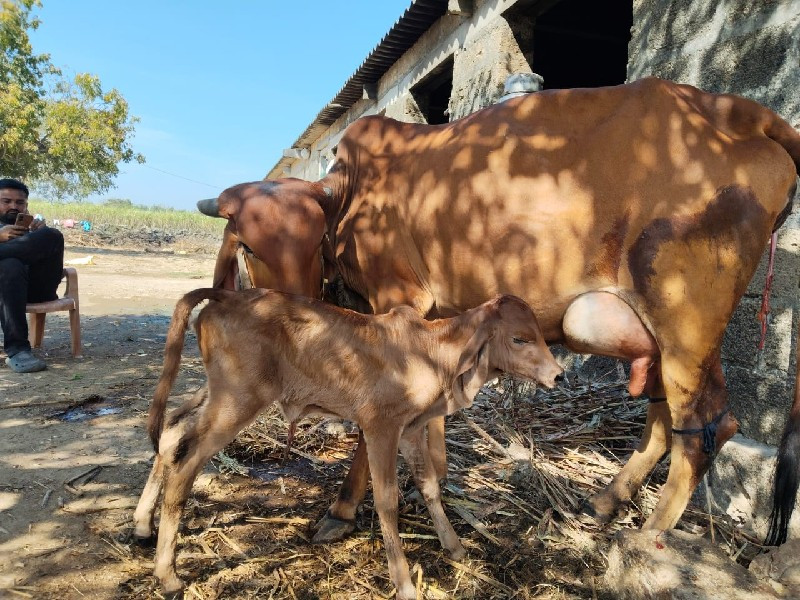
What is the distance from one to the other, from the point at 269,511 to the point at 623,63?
889 centimetres

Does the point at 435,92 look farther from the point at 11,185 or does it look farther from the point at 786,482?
the point at 786,482

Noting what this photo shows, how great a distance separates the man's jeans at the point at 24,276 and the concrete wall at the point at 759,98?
21.0ft

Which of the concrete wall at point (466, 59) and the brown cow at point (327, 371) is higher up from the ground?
the concrete wall at point (466, 59)

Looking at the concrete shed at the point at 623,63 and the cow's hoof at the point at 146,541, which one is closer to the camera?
the cow's hoof at the point at 146,541

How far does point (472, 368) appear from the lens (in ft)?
8.72

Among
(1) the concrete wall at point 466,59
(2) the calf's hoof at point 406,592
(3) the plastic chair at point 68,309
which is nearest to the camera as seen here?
(2) the calf's hoof at point 406,592

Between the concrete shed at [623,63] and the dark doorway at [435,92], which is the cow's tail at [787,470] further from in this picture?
the dark doorway at [435,92]

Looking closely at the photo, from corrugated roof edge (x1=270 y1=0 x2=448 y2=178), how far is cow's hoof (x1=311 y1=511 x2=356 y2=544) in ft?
22.5

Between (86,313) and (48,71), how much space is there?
14784 millimetres

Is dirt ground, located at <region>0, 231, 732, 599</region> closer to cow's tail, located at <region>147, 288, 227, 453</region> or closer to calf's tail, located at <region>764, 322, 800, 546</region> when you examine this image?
cow's tail, located at <region>147, 288, 227, 453</region>

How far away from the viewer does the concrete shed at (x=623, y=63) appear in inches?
127

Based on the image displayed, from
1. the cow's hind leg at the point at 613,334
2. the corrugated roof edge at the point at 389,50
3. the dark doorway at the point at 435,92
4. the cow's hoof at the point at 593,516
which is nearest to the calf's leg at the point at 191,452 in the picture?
the cow's hind leg at the point at 613,334

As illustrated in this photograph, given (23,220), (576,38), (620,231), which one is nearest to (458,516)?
(620,231)

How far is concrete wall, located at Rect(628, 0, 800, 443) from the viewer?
3168mm
